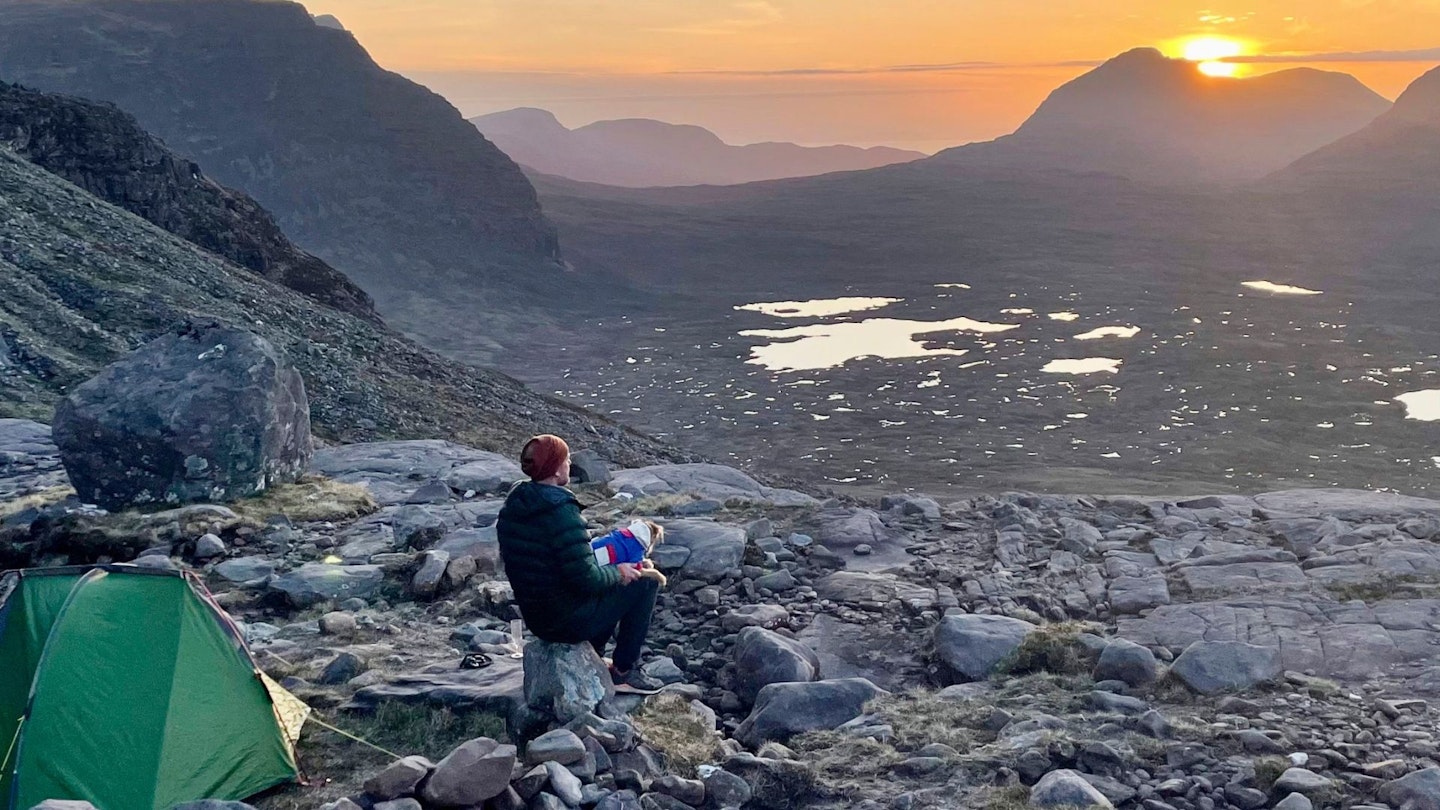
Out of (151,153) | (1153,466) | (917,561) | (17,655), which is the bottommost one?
(1153,466)

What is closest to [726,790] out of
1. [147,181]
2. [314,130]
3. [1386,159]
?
[147,181]

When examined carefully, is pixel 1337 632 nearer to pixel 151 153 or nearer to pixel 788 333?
pixel 151 153

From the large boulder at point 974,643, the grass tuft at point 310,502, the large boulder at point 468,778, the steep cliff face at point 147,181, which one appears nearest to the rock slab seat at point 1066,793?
the large boulder at point 974,643

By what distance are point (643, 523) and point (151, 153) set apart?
44.3 metres

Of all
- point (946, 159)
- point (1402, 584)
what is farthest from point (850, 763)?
point (946, 159)

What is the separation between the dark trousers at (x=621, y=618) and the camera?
709 cm

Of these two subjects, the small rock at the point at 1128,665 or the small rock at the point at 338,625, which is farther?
the small rock at the point at 338,625

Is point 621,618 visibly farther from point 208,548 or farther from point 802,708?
point 208,548

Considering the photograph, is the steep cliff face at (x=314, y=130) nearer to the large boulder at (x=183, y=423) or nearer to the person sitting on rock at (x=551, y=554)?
the large boulder at (x=183, y=423)

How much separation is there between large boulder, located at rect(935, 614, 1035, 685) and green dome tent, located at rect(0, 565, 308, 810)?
504cm

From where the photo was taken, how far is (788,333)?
7256 centimetres

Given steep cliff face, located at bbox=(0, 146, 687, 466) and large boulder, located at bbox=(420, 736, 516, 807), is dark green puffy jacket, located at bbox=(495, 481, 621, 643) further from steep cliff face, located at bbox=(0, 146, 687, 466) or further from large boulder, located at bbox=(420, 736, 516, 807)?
steep cliff face, located at bbox=(0, 146, 687, 466)

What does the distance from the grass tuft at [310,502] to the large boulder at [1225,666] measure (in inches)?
358

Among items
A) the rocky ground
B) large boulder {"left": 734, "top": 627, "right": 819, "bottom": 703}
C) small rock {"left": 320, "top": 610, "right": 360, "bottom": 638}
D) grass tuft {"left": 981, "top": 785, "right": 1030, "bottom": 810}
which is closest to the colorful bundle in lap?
the rocky ground
